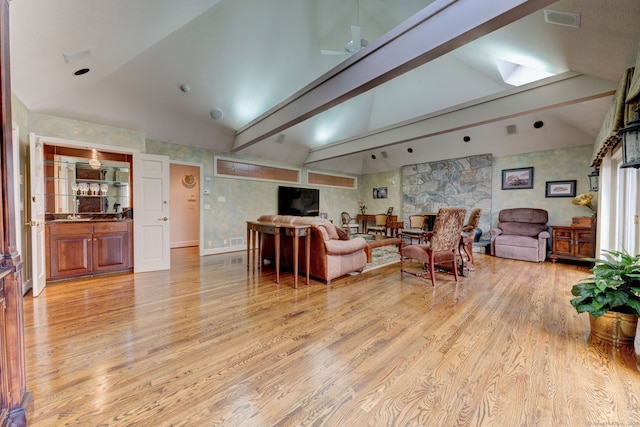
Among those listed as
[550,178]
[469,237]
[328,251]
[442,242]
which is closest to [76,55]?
[328,251]

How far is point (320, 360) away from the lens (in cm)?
179

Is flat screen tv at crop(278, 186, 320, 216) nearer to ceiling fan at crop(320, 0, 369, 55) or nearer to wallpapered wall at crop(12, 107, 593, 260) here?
wallpapered wall at crop(12, 107, 593, 260)

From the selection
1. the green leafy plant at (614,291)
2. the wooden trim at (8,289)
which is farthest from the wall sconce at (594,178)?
the wooden trim at (8,289)

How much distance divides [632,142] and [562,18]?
118cm

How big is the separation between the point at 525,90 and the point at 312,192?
5.58 m

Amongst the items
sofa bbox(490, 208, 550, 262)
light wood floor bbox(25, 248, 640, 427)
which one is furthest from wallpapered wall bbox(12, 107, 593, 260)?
light wood floor bbox(25, 248, 640, 427)

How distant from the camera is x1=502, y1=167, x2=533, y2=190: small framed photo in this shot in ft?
19.7

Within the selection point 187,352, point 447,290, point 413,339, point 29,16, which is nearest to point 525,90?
point 447,290

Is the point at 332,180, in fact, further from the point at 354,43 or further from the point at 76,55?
the point at 76,55

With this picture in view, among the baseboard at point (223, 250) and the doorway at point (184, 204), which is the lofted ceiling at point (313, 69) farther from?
the baseboard at point (223, 250)

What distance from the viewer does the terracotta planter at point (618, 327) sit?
6.43 feet

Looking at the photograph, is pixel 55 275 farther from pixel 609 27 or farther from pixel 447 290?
pixel 609 27

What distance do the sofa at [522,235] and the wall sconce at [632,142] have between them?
4.24 metres

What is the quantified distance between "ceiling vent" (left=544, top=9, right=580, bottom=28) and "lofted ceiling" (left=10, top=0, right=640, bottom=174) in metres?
0.07
